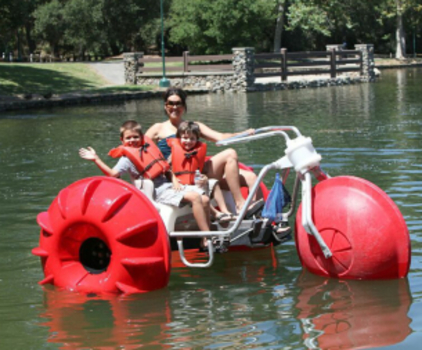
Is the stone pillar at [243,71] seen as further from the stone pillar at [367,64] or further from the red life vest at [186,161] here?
the red life vest at [186,161]

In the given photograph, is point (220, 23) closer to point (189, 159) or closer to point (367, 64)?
point (367, 64)

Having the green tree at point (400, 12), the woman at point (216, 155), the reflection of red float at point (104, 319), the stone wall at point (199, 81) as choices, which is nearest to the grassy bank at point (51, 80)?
the stone wall at point (199, 81)

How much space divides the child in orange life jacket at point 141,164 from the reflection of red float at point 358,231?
1001mm

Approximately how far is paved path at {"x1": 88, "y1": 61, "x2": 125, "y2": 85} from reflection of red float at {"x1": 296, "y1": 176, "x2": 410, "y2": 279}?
32499 mm

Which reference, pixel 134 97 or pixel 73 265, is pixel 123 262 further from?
pixel 134 97

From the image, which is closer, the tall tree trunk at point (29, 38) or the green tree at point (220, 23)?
the green tree at point (220, 23)

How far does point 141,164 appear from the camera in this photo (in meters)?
7.47

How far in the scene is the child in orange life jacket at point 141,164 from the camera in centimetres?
730

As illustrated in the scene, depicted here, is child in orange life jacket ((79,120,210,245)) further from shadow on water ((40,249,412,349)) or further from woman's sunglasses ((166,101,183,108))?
shadow on water ((40,249,412,349))

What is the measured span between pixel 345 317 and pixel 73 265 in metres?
2.32

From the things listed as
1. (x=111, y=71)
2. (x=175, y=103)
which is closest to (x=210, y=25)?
(x=111, y=71)

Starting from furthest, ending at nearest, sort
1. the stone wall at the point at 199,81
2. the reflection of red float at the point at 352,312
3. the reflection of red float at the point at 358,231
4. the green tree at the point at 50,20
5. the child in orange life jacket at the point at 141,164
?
the green tree at the point at 50,20
the stone wall at the point at 199,81
the child in orange life jacket at the point at 141,164
the reflection of red float at the point at 358,231
the reflection of red float at the point at 352,312

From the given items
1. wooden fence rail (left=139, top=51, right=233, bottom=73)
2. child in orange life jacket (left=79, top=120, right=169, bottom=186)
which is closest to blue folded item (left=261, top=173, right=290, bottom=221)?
child in orange life jacket (left=79, top=120, right=169, bottom=186)

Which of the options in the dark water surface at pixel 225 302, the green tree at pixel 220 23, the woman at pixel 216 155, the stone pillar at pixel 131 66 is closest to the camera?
the dark water surface at pixel 225 302
